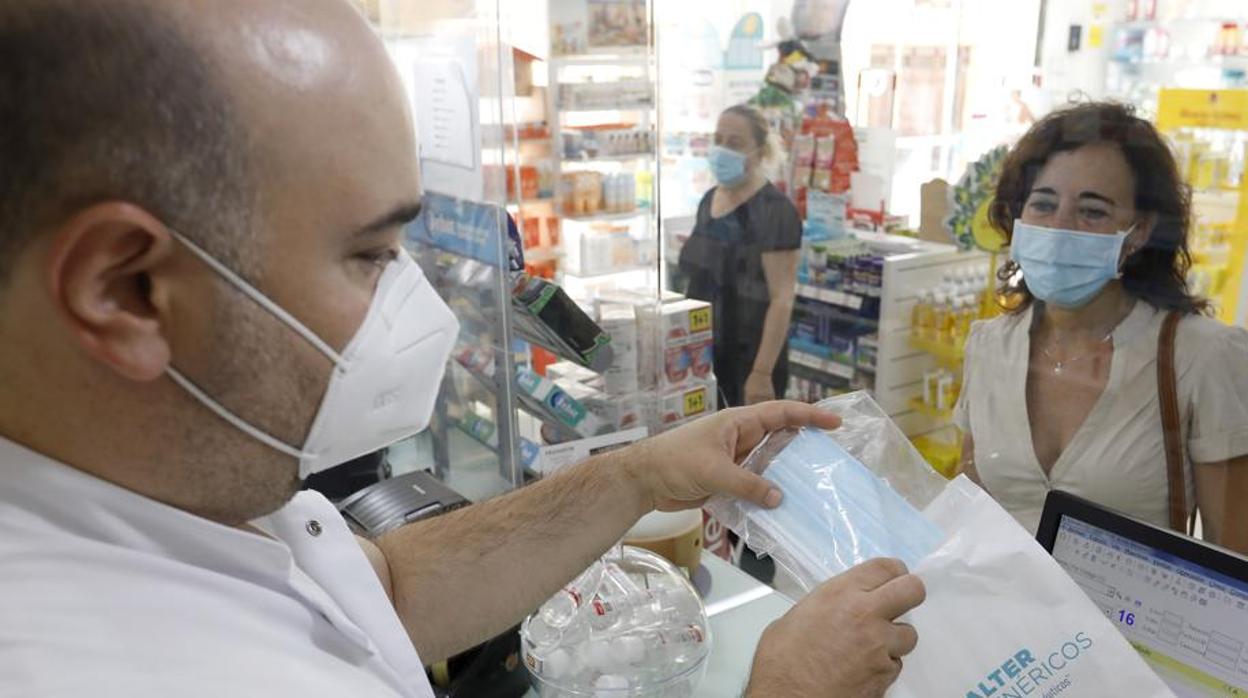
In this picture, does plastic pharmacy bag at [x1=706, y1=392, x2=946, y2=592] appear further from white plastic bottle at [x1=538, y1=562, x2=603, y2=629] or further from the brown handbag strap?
the brown handbag strap

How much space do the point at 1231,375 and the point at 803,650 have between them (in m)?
1.17

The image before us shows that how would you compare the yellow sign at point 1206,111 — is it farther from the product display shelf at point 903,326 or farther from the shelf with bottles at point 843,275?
the shelf with bottles at point 843,275

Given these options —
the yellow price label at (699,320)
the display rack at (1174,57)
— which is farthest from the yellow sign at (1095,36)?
the yellow price label at (699,320)

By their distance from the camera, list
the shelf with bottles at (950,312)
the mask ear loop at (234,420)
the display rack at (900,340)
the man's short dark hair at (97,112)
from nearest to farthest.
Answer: the man's short dark hair at (97,112) < the mask ear loop at (234,420) < the shelf with bottles at (950,312) < the display rack at (900,340)

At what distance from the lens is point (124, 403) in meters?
0.75

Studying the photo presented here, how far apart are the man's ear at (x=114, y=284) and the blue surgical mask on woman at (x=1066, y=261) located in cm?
158

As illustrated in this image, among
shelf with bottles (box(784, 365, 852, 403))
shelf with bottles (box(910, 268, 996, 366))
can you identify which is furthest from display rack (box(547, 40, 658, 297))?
shelf with bottles (box(910, 268, 996, 366))

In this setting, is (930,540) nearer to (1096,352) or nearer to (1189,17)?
(1096,352)

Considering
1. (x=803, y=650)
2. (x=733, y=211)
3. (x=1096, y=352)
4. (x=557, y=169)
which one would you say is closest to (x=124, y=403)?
(x=803, y=650)

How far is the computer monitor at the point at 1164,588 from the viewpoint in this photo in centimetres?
108

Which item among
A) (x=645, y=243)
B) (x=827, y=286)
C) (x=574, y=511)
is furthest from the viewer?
(x=827, y=286)

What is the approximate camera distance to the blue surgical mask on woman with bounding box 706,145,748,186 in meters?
2.97

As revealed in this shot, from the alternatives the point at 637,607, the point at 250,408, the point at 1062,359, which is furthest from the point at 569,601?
the point at 1062,359

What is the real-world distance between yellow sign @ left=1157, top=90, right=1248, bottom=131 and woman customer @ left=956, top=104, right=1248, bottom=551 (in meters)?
0.16
